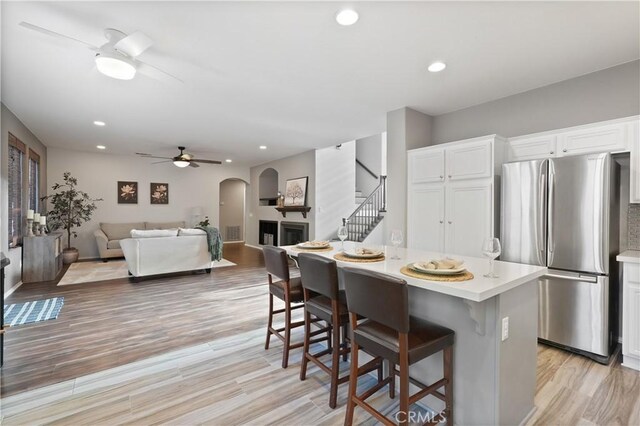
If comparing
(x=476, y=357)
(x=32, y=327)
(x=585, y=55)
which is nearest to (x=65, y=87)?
(x=32, y=327)

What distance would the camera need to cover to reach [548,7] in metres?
2.03

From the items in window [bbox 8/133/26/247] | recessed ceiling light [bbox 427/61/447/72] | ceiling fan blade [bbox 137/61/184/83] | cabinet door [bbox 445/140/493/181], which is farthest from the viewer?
window [bbox 8/133/26/247]

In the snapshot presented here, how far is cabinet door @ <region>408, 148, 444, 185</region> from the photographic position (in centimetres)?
367

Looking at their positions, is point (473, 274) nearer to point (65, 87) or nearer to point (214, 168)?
point (65, 87)

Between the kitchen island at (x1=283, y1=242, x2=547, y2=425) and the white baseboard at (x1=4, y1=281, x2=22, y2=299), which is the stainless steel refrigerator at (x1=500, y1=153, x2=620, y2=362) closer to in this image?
the kitchen island at (x1=283, y1=242, x2=547, y2=425)

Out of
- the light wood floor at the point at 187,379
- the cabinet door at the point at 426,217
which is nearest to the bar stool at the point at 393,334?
the light wood floor at the point at 187,379

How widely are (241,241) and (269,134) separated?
6.34 metres

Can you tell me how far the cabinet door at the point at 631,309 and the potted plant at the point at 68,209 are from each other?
9.20 meters

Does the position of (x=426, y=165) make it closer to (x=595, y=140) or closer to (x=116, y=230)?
(x=595, y=140)

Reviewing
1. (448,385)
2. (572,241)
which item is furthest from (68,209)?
(572,241)

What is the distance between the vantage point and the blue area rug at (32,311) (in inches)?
133

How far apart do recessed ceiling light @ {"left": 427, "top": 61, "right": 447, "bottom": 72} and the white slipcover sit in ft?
15.7

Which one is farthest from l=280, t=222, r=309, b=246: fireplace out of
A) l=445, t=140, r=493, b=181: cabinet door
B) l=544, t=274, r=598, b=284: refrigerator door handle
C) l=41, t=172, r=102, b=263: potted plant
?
l=544, t=274, r=598, b=284: refrigerator door handle

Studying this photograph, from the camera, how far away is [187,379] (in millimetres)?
2293
